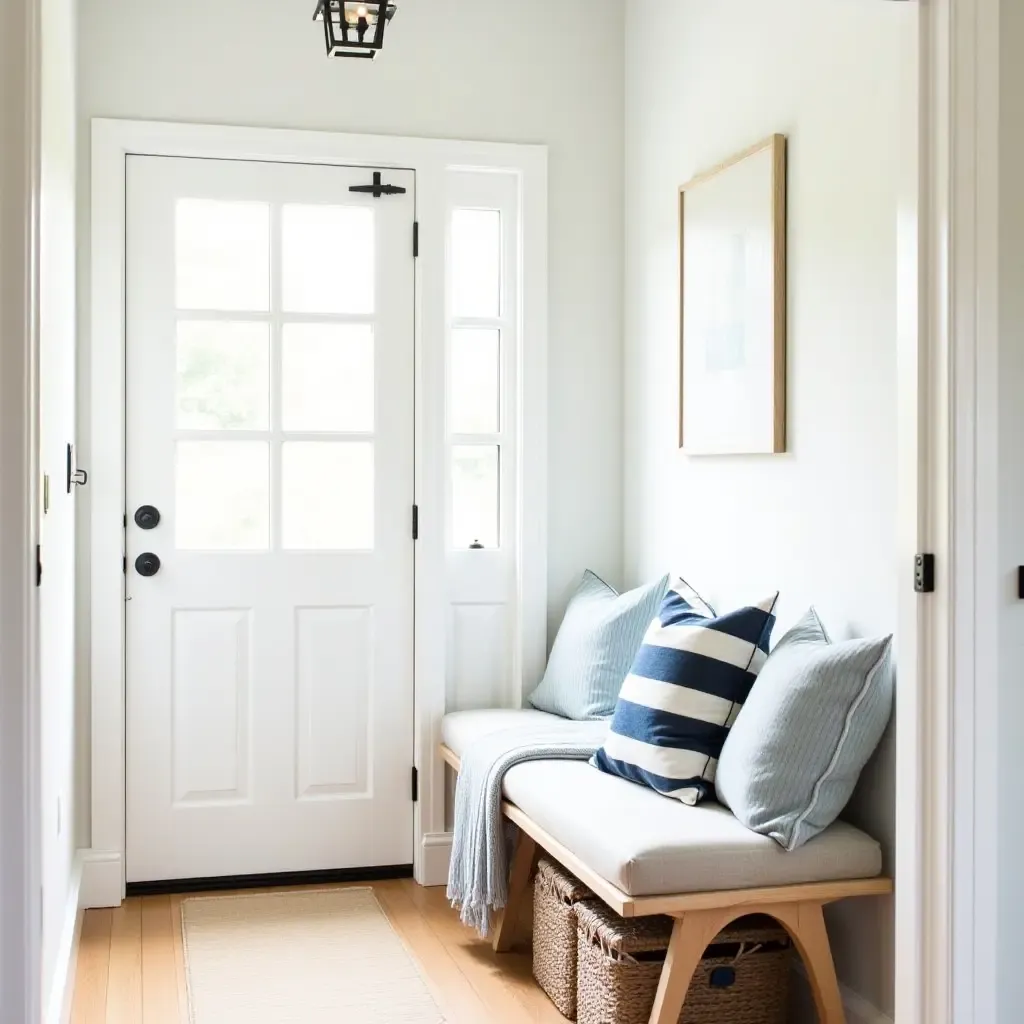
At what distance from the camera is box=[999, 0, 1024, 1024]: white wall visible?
219cm

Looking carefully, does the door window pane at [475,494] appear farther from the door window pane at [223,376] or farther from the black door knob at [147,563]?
the black door knob at [147,563]

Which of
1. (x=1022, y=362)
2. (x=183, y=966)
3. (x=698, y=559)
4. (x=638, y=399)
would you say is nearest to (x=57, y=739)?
(x=183, y=966)

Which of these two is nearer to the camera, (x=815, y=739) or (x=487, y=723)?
(x=815, y=739)

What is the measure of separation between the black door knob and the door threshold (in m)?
0.89

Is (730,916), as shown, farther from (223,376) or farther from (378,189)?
(378,189)

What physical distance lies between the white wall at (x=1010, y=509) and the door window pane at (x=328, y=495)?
2124 millimetres

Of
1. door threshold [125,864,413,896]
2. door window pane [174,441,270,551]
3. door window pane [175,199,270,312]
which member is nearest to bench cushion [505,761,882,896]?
door threshold [125,864,413,896]

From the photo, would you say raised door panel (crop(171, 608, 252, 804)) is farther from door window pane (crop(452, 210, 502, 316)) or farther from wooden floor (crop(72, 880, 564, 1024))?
door window pane (crop(452, 210, 502, 316))

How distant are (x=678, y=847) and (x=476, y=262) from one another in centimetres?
210

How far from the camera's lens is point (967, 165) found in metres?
2.19

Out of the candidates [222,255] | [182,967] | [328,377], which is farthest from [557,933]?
[222,255]

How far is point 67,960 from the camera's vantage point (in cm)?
301

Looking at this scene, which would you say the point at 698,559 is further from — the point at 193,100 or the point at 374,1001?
the point at 193,100

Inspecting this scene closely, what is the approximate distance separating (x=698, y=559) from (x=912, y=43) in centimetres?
160
